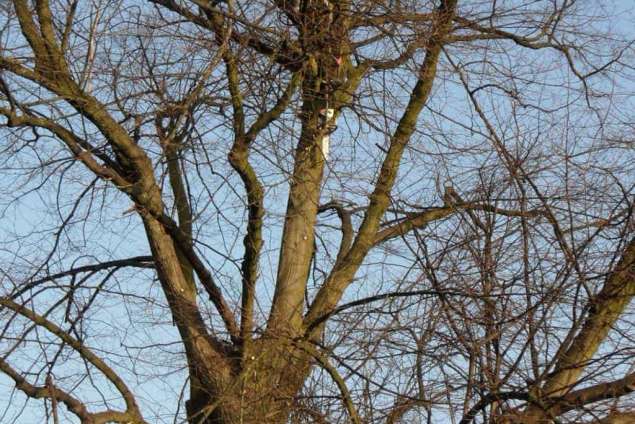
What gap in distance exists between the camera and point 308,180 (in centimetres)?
698

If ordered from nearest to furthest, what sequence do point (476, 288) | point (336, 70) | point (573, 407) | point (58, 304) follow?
point (573, 407) → point (476, 288) → point (336, 70) → point (58, 304)

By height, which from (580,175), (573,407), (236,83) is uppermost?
(236,83)

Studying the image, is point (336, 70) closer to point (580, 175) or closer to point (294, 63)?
point (294, 63)

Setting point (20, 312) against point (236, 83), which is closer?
point (236, 83)

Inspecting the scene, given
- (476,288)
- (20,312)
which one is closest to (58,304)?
(20,312)

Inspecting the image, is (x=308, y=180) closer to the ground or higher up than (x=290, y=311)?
higher up

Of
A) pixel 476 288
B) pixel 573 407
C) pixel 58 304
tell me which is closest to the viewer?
pixel 573 407

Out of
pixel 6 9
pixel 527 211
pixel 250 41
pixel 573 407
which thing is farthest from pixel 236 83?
pixel 573 407

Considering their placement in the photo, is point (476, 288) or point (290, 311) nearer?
point (476, 288)

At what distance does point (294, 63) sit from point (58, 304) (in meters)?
2.38

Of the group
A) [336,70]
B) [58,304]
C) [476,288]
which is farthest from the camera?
[58,304]

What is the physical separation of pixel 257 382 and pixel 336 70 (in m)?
1.85

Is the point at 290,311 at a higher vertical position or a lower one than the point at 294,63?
lower

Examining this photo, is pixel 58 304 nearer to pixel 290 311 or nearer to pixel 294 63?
pixel 290 311
